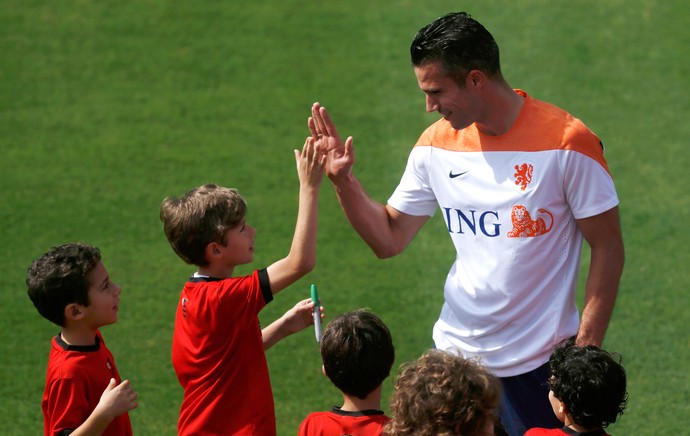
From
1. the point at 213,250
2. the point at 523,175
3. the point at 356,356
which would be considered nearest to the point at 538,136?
the point at 523,175

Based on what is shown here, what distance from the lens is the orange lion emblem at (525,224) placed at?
3664 mm

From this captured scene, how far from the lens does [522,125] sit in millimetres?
3732

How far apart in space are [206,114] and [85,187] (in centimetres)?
120

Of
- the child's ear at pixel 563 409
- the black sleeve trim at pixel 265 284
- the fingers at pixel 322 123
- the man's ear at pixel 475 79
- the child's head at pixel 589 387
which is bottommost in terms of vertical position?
the child's ear at pixel 563 409

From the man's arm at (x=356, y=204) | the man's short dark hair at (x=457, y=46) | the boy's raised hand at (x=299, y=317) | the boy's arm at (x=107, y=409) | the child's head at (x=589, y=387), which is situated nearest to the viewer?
the child's head at (x=589, y=387)

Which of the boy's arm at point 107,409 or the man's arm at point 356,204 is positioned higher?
the man's arm at point 356,204

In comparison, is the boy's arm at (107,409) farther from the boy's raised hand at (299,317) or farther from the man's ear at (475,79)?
the man's ear at (475,79)

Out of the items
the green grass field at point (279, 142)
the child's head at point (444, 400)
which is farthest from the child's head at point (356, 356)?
the green grass field at point (279, 142)

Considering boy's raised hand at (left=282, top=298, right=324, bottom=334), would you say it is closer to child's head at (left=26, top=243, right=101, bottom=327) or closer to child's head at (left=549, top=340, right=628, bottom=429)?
child's head at (left=26, top=243, right=101, bottom=327)

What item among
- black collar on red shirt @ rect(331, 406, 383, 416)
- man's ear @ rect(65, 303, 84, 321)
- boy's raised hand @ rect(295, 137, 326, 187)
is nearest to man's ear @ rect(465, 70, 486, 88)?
boy's raised hand @ rect(295, 137, 326, 187)

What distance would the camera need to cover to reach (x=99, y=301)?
12.6 ft

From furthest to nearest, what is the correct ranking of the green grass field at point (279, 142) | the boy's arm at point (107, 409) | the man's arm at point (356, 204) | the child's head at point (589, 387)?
the green grass field at point (279, 142) → the man's arm at point (356, 204) → the boy's arm at point (107, 409) → the child's head at point (589, 387)

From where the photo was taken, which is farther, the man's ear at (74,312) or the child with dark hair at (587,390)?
the man's ear at (74,312)

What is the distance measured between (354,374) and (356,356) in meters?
0.06
